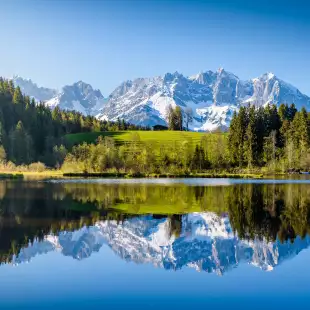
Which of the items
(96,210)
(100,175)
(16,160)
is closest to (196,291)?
(96,210)

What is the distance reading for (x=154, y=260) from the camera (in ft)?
58.0

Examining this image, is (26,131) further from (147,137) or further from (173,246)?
(173,246)

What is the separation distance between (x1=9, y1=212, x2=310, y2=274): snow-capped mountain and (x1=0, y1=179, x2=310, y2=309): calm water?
46 mm

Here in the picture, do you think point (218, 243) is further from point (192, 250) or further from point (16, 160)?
point (16, 160)

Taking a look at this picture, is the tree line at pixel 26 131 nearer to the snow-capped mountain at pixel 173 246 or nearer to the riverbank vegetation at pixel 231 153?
the riverbank vegetation at pixel 231 153

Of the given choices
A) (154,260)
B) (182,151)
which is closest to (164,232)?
(154,260)

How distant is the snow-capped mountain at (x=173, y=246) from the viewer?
56.8ft

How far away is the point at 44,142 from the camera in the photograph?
504 feet

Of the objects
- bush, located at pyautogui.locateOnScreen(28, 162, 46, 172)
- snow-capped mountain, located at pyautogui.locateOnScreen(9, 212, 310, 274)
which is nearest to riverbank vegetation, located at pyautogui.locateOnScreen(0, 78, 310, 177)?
bush, located at pyautogui.locateOnScreen(28, 162, 46, 172)

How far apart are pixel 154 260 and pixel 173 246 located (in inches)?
104

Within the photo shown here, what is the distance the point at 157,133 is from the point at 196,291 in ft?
534

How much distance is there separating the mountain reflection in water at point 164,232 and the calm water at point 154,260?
0.05m

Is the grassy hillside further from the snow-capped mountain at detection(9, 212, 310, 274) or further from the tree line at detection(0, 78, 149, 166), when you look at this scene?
the snow-capped mountain at detection(9, 212, 310, 274)

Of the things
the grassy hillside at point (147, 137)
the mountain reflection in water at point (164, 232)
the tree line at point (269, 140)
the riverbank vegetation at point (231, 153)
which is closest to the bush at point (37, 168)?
the riverbank vegetation at point (231, 153)
